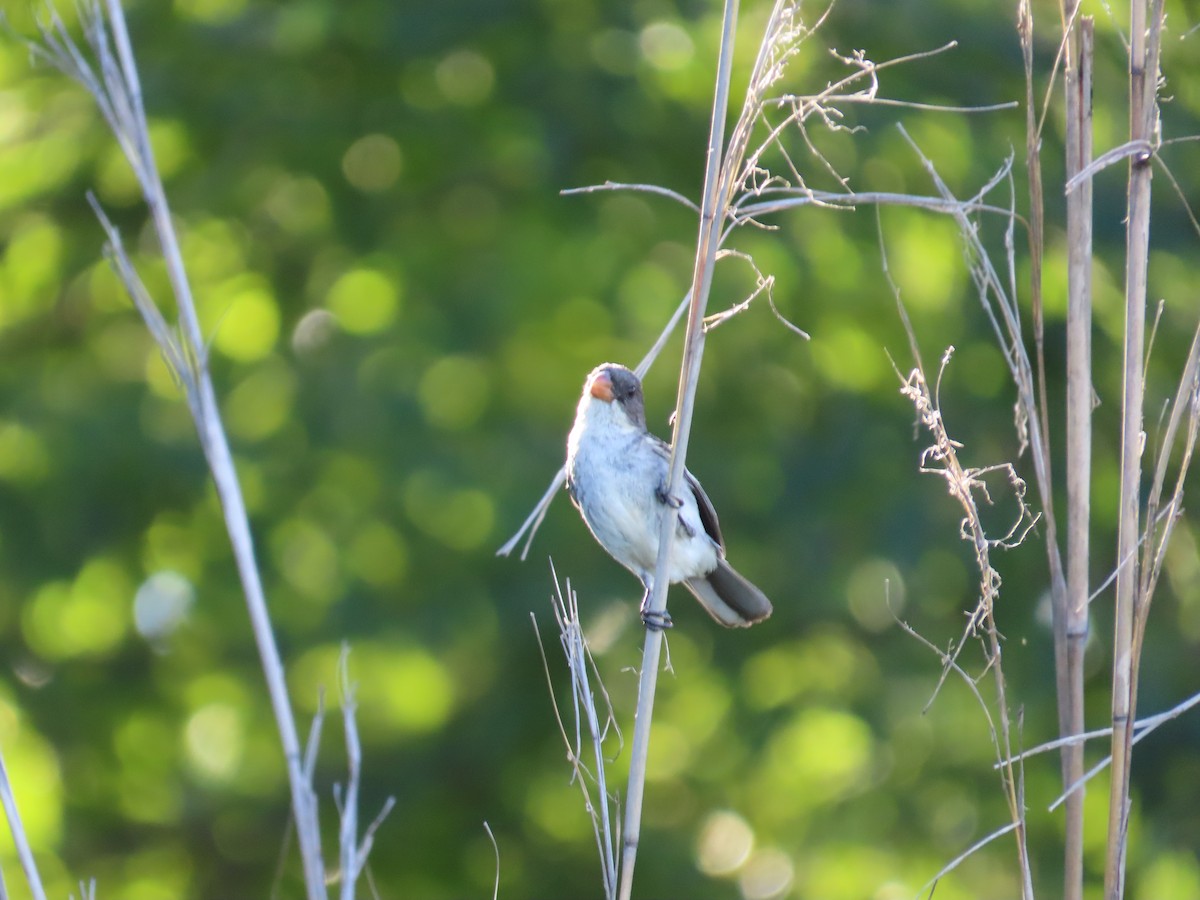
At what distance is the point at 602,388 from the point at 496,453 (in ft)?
6.69

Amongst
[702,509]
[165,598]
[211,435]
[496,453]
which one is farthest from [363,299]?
[211,435]

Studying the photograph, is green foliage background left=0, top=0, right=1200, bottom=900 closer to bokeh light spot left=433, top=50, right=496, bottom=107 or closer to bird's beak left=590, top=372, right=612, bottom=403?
bokeh light spot left=433, top=50, right=496, bottom=107

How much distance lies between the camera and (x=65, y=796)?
5.44 m

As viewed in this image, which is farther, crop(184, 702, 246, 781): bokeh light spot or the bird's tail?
crop(184, 702, 246, 781): bokeh light spot

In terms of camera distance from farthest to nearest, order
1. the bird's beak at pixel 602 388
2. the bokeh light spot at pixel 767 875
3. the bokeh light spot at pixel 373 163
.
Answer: the bokeh light spot at pixel 373 163 → the bokeh light spot at pixel 767 875 → the bird's beak at pixel 602 388

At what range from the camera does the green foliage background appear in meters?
5.32

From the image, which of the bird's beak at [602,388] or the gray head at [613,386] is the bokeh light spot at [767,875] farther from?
the bird's beak at [602,388]

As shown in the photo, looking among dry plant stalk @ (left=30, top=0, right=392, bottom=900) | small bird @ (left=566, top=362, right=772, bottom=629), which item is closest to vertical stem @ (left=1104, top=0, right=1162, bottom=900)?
dry plant stalk @ (left=30, top=0, right=392, bottom=900)

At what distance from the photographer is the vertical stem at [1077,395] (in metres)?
1.80

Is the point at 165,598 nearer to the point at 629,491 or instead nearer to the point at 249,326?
the point at 249,326

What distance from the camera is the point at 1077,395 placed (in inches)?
72.8

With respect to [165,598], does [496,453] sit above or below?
above

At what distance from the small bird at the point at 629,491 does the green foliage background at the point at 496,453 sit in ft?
5.58

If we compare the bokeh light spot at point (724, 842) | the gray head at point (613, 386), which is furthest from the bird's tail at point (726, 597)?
the bokeh light spot at point (724, 842)
